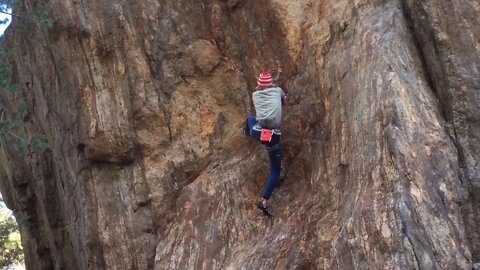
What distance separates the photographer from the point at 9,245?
2466 cm

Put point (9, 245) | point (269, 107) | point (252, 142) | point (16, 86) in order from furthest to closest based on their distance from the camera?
point (9, 245) < point (16, 86) < point (252, 142) < point (269, 107)

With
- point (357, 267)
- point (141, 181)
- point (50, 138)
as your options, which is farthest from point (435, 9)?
point (50, 138)

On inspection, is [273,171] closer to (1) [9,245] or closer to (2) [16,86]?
(2) [16,86]

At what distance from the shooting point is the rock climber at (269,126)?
10406 mm

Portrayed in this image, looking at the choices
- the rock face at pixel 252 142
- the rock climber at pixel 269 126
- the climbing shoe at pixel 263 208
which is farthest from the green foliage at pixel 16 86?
the climbing shoe at pixel 263 208

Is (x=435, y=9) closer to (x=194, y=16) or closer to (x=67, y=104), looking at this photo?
(x=194, y=16)

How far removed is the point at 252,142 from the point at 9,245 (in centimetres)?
1628

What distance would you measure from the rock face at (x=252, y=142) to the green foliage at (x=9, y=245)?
7.45 meters

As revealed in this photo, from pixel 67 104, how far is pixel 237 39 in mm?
4039

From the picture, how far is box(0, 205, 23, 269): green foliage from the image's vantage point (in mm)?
22227

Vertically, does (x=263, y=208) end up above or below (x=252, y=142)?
below

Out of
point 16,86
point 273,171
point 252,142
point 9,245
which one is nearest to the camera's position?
point 273,171

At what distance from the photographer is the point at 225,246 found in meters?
11.1

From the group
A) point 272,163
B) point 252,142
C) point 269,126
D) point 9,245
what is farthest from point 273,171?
point 9,245
